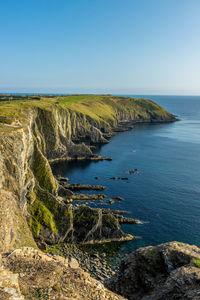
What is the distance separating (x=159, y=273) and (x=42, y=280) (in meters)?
13.9

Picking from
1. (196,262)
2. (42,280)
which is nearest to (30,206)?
(42,280)

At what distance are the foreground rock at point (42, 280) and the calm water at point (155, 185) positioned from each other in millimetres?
34512

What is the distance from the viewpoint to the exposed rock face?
19.6 metres

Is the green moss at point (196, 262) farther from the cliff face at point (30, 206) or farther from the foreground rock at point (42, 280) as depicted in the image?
the cliff face at point (30, 206)

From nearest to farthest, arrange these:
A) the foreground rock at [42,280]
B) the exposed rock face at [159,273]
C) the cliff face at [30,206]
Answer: the foreground rock at [42,280], the exposed rock face at [159,273], the cliff face at [30,206]

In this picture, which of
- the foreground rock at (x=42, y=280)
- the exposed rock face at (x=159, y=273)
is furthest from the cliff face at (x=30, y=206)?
the exposed rock face at (x=159, y=273)

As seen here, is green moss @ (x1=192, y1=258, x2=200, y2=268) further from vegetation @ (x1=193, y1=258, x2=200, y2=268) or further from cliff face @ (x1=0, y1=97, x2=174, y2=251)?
cliff face @ (x1=0, y1=97, x2=174, y2=251)

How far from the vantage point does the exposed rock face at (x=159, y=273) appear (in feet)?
64.4

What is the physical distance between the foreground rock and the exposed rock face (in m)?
5.81

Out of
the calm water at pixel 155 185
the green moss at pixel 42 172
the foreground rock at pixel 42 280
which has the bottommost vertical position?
the calm water at pixel 155 185

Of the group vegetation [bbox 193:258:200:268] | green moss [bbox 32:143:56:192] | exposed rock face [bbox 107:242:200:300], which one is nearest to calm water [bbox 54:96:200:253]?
green moss [bbox 32:143:56:192]

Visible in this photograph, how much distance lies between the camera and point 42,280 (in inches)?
651

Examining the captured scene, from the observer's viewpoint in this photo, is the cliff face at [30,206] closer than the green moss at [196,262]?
No

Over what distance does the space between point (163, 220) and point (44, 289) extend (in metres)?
51.9
